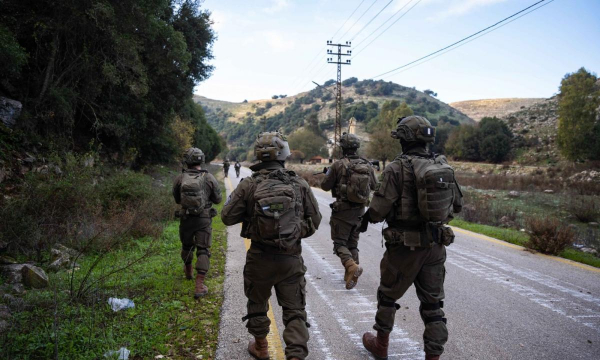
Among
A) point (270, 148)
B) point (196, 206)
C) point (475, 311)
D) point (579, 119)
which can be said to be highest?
point (579, 119)

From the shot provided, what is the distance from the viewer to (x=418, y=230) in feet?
11.4

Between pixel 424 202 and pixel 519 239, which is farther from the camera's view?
pixel 519 239

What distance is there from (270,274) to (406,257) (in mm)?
1261

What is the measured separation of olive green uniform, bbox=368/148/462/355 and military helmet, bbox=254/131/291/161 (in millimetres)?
1011

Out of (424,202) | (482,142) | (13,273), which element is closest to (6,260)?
(13,273)

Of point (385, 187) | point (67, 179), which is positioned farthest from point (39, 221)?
point (385, 187)

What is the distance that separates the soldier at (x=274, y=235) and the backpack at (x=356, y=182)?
2540 mm

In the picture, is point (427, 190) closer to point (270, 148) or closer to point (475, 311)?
point (270, 148)

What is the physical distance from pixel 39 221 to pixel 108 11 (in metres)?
6.08

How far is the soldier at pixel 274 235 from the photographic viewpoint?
3.33 metres

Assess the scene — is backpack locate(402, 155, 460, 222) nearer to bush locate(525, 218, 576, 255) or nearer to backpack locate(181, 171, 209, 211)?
backpack locate(181, 171, 209, 211)

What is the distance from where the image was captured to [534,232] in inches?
318

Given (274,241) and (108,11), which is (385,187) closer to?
(274,241)

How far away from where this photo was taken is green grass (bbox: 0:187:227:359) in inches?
134
